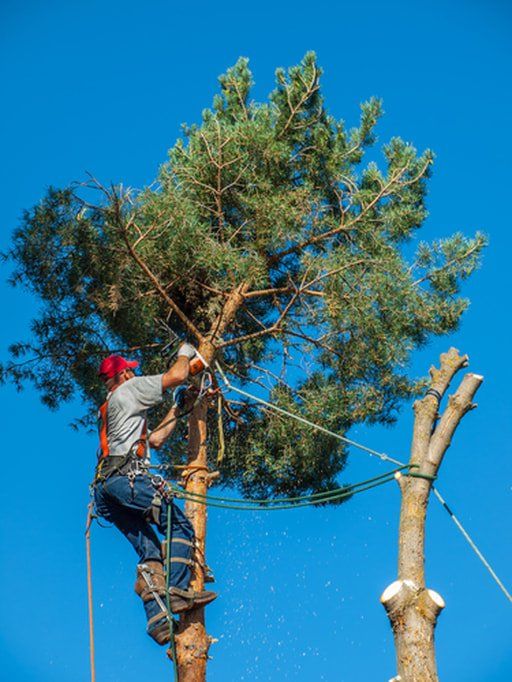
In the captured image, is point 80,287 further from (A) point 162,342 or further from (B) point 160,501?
(B) point 160,501

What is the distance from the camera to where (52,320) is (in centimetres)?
927

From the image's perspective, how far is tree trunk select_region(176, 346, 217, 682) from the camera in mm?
6734

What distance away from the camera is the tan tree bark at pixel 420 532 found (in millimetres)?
5480

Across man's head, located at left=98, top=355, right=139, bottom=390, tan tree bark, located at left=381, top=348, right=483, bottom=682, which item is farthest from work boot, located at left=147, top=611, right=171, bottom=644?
man's head, located at left=98, top=355, right=139, bottom=390

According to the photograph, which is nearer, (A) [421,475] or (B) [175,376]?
(A) [421,475]

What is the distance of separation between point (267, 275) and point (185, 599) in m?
3.60

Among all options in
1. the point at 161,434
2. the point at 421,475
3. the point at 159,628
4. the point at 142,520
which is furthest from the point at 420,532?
the point at 161,434

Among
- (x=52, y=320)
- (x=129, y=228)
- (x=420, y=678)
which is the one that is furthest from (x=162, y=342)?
(x=420, y=678)

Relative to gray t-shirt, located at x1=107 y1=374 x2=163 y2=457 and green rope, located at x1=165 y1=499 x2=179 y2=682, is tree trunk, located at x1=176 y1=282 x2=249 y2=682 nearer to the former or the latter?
green rope, located at x1=165 y1=499 x2=179 y2=682

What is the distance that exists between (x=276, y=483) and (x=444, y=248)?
2.82 meters

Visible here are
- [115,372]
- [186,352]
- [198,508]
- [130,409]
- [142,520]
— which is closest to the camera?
[142,520]

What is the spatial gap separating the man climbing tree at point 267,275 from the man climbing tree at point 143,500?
4.04ft

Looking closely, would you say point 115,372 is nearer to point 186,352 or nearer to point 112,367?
point 112,367

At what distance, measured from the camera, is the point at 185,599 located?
654cm
